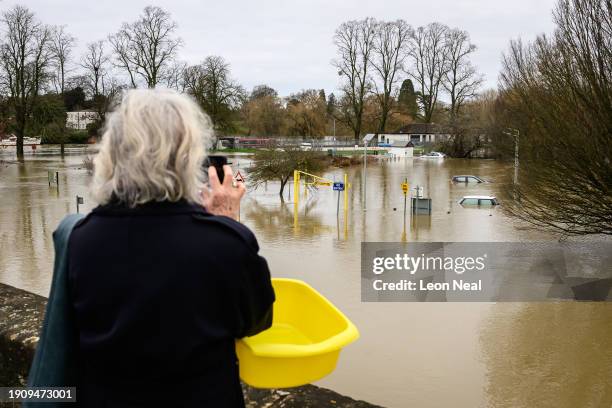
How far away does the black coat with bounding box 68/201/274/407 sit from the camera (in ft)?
4.16

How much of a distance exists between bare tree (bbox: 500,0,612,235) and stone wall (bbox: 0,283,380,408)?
384 inches

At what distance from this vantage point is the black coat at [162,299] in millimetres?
1269

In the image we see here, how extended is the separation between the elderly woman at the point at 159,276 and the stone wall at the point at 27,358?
2.16 ft

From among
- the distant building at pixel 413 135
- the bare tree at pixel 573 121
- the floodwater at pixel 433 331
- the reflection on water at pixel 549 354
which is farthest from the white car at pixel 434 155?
the reflection on water at pixel 549 354

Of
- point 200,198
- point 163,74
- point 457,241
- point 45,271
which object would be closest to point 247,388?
point 200,198

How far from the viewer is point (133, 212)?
130 cm

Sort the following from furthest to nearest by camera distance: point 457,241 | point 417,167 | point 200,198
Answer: point 417,167 → point 457,241 → point 200,198

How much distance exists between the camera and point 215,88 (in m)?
51.7

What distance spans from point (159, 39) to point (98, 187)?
2070 inches

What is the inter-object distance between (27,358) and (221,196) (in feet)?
4.62

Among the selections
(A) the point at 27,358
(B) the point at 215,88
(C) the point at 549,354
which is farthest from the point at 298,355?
(B) the point at 215,88

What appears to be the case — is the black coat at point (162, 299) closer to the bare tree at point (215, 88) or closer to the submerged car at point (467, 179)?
the submerged car at point (467, 179)

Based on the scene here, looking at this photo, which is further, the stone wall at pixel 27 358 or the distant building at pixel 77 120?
the distant building at pixel 77 120

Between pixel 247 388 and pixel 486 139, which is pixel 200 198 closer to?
pixel 247 388
